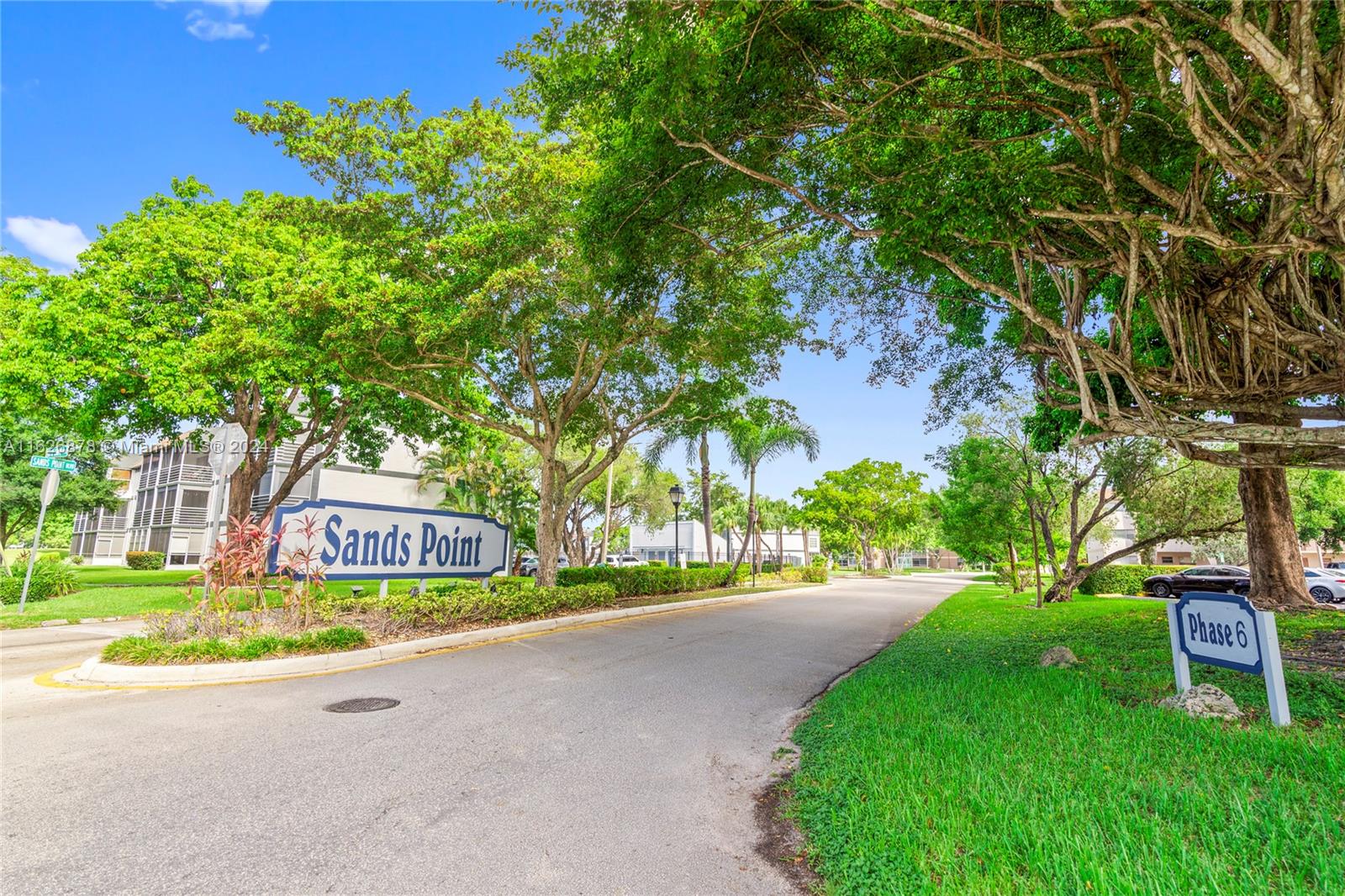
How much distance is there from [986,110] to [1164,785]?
6.09 m

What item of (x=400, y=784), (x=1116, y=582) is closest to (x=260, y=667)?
(x=400, y=784)

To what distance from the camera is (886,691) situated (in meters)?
6.64

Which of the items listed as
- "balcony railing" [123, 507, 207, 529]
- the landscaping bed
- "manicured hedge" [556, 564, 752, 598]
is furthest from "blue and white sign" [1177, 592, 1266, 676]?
"balcony railing" [123, 507, 207, 529]

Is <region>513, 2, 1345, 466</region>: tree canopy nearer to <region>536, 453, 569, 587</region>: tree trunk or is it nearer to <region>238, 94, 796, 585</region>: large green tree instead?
<region>238, 94, 796, 585</region>: large green tree

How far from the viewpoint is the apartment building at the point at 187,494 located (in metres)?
30.7

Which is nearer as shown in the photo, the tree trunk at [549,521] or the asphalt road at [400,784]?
the asphalt road at [400,784]

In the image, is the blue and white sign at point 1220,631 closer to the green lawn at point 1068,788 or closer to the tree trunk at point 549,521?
the green lawn at point 1068,788

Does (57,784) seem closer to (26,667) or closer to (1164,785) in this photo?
(26,667)

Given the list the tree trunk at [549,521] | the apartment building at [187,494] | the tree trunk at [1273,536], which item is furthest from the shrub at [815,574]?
the tree trunk at [549,521]

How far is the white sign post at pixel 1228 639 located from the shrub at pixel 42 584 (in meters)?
21.9

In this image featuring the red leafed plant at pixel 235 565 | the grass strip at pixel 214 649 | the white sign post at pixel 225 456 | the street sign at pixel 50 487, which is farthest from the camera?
the white sign post at pixel 225 456

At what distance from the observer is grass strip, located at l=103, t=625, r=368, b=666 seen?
7449 mm

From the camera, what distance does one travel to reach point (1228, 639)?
5.54 metres

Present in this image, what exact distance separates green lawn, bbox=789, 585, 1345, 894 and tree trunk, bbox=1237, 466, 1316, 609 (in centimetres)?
834
